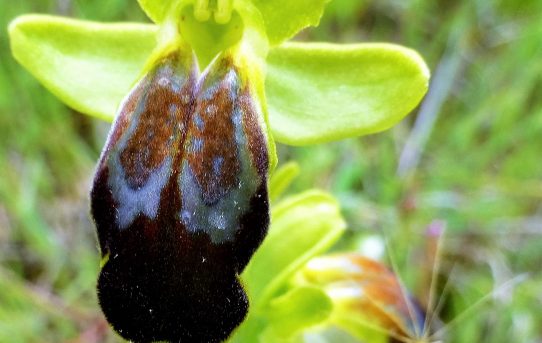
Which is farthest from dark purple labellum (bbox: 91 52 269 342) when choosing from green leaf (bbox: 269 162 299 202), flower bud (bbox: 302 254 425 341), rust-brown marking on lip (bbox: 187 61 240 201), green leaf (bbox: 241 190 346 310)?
flower bud (bbox: 302 254 425 341)

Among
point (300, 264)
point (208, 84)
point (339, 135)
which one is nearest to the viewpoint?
point (208, 84)

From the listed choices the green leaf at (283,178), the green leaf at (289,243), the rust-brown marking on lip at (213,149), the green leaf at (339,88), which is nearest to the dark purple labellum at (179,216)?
the rust-brown marking on lip at (213,149)

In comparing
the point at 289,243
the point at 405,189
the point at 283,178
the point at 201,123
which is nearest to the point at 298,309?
the point at 289,243

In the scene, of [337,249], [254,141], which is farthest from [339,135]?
[337,249]

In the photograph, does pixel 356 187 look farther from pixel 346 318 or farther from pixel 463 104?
pixel 346 318

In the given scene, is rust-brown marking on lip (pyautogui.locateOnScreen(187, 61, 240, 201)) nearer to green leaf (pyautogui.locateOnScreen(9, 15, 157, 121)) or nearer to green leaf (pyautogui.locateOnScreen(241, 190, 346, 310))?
green leaf (pyautogui.locateOnScreen(9, 15, 157, 121))

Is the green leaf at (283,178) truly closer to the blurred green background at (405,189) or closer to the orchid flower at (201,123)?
the orchid flower at (201,123)
